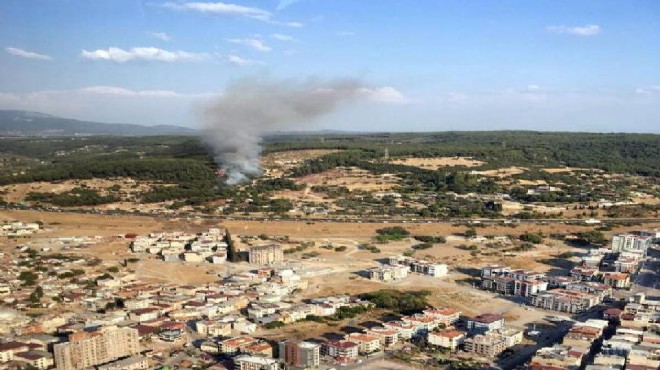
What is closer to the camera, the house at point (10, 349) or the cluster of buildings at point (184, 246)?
the house at point (10, 349)

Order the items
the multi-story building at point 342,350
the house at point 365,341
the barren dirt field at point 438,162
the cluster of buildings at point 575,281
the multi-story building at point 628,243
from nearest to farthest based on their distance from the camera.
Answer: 1. the multi-story building at point 342,350
2. the house at point 365,341
3. the cluster of buildings at point 575,281
4. the multi-story building at point 628,243
5. the barren dirt field at point 438,162

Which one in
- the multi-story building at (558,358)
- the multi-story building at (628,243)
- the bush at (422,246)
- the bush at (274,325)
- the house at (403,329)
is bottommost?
the bush at (274,325)

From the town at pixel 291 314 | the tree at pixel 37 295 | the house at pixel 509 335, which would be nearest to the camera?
the town at pixel 291 314

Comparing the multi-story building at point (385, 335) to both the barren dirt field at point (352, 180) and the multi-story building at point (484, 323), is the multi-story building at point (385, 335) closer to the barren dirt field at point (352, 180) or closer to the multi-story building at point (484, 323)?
the multi-story building at point (484, 323)

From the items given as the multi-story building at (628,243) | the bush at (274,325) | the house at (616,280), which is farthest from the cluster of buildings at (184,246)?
the multi-story building at (628,243)

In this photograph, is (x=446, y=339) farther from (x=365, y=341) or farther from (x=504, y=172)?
(x=504, y=172)

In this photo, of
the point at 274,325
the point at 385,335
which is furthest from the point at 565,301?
the point at 274,325
